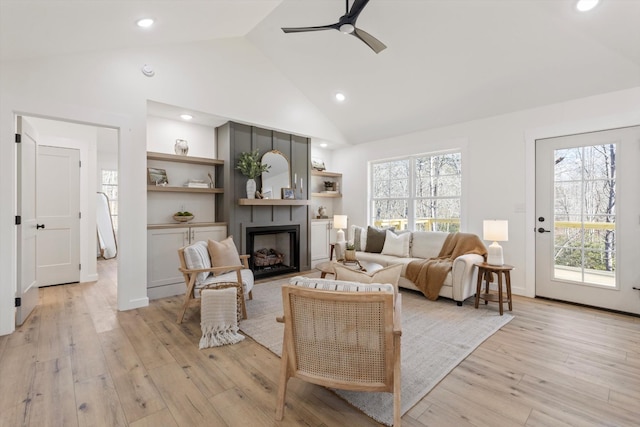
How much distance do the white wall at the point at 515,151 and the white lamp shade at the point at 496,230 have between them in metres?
0.66

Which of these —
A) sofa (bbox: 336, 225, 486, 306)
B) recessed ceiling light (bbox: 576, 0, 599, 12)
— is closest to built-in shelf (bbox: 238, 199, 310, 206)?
sofa (bbox: 336, 225, 486, 306)

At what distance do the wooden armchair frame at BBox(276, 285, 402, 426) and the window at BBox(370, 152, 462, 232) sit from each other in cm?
374

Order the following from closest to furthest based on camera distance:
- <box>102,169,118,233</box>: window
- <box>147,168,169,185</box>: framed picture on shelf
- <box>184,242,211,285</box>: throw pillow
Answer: <box>184,242,211,285</box>: throw pillow, <box>147,168,169,185</box>: framed picture on shelf, <box>102,169,118,233</box>: window

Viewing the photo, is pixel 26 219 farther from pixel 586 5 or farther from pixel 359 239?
pixel 586 5

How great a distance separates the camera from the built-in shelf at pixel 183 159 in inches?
158

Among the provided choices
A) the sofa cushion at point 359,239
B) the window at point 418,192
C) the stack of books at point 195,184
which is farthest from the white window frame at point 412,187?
Answer: the stack of books at point 195,184

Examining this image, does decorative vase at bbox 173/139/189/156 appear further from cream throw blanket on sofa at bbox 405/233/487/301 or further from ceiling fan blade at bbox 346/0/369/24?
cream throw blanket on sofa at bbox 405/233/487/301

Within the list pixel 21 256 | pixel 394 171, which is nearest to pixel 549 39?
pixel 394 171

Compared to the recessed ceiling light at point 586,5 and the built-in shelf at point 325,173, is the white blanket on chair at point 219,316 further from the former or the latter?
the recessed ceiling light at point 586,5

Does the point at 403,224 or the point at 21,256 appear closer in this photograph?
the point at 21,256

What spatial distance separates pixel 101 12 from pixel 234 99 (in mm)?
2067

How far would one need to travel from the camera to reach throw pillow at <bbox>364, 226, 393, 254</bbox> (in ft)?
16.4

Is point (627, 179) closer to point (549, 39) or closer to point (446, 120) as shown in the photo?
point (549, 39)

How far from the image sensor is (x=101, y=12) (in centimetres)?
244
